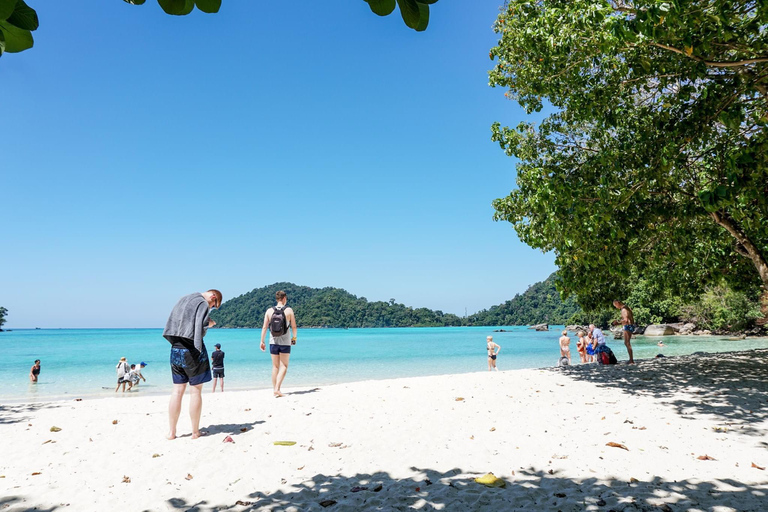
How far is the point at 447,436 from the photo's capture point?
20.3 feet

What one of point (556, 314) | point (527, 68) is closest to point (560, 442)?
point (527, 68)

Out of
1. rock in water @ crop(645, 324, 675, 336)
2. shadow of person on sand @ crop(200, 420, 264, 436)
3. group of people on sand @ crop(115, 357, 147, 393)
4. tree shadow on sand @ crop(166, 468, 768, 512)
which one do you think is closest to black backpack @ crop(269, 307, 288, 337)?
shadow of person on sand @ crop(200, 420, 264, 436)

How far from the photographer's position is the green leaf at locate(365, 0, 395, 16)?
1.74 metres

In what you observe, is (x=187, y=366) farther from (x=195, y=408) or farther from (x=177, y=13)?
(x=177, y=13)

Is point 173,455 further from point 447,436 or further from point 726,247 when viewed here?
point 726,247

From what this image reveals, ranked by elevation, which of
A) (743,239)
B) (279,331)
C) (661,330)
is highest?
(743,239)

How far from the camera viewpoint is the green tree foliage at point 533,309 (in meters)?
150

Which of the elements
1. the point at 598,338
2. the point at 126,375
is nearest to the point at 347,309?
the point at 126,375

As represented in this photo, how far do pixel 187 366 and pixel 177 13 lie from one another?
17.1 ft

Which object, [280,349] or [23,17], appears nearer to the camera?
[23,17]

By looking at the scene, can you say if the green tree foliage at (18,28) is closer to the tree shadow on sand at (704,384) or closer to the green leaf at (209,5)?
the green leaf at (209,5)

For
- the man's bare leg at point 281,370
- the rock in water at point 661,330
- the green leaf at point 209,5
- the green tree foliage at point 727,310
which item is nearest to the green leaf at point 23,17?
the green leaf at point 209,5

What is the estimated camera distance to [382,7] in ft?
5.78

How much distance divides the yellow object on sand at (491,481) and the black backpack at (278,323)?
5.66 meters
